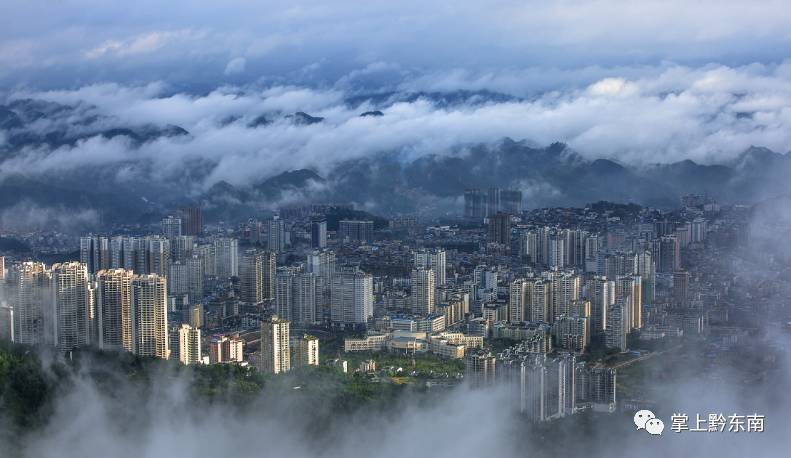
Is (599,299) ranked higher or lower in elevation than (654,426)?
lower

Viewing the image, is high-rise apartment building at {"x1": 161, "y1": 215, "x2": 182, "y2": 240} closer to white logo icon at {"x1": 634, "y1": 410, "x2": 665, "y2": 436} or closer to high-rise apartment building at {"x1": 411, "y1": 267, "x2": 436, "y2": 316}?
high-rise apartment building at {"x1": 411, "y1": 267, "x2": 436, "y2": 316}

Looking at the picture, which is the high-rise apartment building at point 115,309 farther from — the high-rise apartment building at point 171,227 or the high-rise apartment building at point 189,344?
the high-rise apartment building at point 171,227

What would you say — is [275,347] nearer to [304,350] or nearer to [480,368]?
[304,350]

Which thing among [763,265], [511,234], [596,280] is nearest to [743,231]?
[763,265]

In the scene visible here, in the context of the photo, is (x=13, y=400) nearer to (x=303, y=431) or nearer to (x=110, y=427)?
(x=110, y=427)

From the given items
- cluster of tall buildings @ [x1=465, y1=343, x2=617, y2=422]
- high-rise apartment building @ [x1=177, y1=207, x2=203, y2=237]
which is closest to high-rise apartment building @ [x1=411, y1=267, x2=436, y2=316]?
cluster of tall buildings @ [x1=465, y1=343, x2=617, y2=422]

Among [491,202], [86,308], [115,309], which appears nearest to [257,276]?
[115,309]
